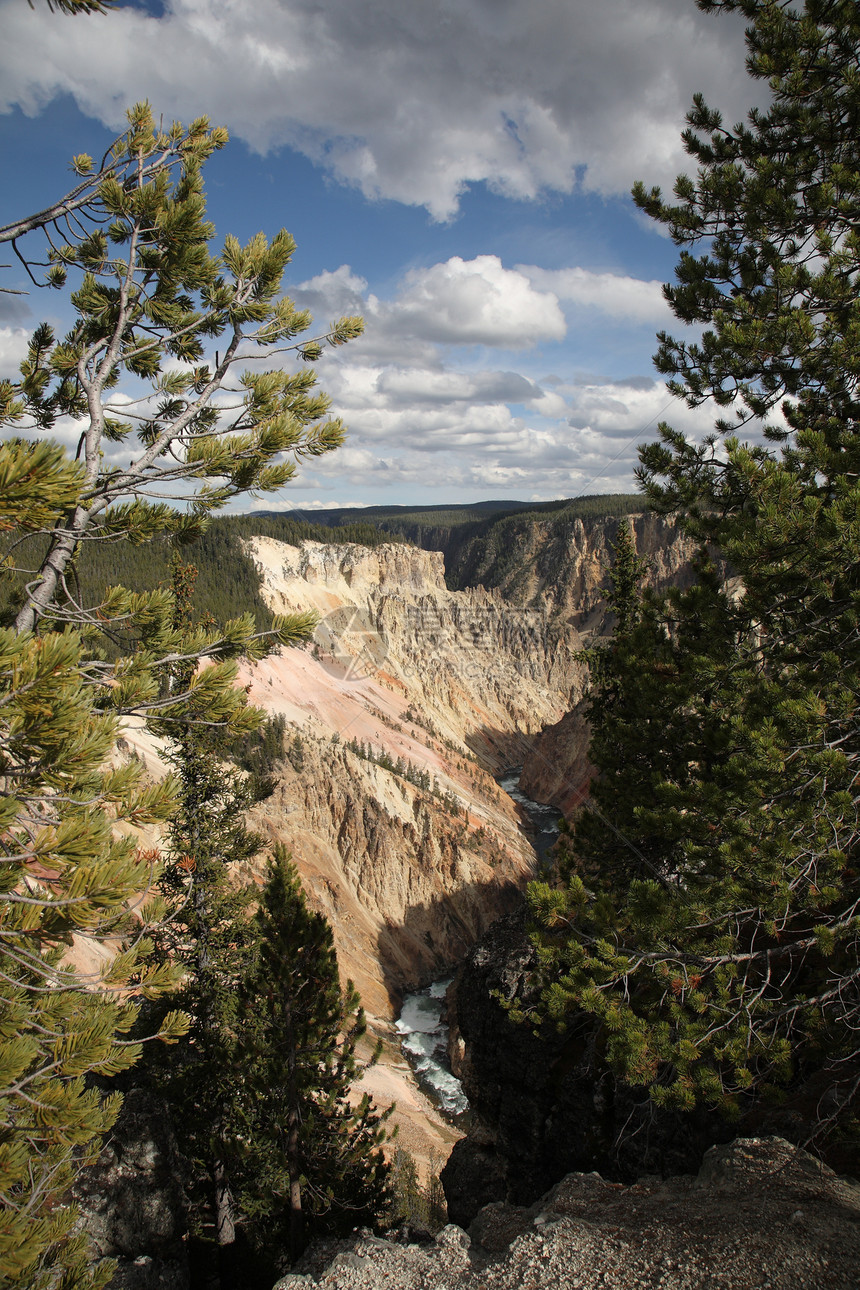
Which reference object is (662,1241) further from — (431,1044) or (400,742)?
(400,742)

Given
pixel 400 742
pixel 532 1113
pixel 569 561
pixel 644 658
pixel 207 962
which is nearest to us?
pixel 644 658

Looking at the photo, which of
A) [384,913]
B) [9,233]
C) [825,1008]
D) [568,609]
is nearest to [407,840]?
[384,913]

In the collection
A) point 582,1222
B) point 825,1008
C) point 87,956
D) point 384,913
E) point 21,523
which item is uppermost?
point 21,523

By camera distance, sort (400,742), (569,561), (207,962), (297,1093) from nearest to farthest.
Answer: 1. (297,1093)
2. (207,962)
3. (400,742)
4. (569,561)

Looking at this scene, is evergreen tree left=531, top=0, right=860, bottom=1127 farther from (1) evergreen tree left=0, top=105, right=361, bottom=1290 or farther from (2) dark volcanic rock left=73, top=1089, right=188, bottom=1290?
(2) dark volcanic rock left=73, top=1089, right=188, bottom=1290

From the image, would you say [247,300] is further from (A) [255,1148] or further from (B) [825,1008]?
(A) [255,1148]

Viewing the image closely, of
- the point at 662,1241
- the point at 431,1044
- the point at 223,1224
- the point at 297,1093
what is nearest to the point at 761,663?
the point at 662,1241

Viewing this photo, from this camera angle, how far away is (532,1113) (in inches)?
387

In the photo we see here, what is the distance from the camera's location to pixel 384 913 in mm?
38469

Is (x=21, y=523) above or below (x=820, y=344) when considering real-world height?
below

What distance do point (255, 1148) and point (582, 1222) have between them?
22.1ft

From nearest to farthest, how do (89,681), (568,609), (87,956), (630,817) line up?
(89,681) → (630,817) → (87,956) → (568,609)

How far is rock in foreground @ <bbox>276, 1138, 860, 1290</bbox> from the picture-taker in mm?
4348

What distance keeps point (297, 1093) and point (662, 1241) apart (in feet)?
23.5
